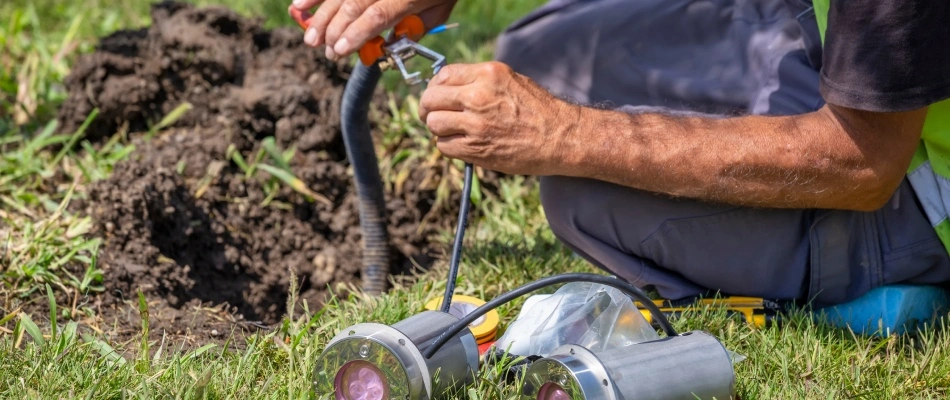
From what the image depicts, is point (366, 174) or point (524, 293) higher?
point (524, 293)

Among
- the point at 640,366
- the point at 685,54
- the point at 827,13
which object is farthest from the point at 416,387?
the point at 685,54

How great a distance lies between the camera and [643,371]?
1631mm

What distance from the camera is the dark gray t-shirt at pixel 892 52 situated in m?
1.73

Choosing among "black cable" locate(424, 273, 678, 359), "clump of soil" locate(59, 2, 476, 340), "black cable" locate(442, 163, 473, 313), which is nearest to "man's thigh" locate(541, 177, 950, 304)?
"black cable" locate(442, 163, 473, 313)

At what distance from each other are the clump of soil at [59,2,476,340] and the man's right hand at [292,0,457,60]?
69cm

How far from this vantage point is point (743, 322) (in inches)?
87.0

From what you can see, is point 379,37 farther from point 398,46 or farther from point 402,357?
point 402,357

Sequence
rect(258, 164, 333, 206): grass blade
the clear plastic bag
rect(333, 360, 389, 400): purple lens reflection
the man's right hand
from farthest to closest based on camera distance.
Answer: rect(258, 164, 333, 206): grass blade, the man's right hand, the clear plastic bag, rect(333, 360, 389, 400): purple lens reflection

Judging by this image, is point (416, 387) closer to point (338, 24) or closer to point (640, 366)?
point (640, 366)

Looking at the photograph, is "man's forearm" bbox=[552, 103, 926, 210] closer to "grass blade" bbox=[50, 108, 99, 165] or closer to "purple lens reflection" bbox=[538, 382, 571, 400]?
"purple lens reflection" bbox=[538, 382, 571, 400]

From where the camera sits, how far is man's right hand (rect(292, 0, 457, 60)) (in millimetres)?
2148

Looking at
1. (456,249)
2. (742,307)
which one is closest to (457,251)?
(456,249)

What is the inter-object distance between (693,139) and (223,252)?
4.63 ft

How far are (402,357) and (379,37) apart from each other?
0.88 meters
